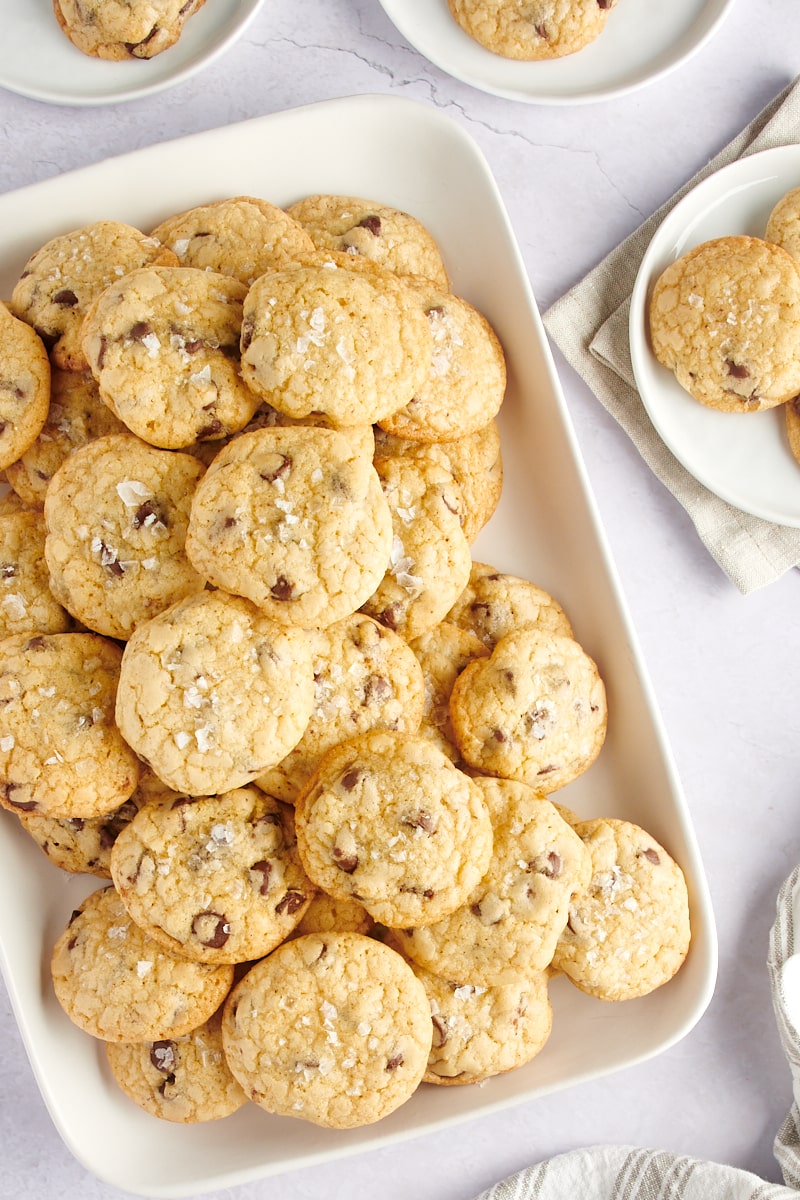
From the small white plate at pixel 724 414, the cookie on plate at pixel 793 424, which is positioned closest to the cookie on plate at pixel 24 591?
the small white plate at pixel 724 414

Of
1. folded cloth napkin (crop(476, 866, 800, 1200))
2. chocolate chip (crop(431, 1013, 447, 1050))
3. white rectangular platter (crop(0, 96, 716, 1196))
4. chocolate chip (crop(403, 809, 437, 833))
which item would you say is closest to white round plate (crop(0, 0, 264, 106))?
white rectangular platter (crop(0, 96, 716, 1196))

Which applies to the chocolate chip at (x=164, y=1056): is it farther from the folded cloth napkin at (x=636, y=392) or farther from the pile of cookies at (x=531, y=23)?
the pile of cookies at (x=531, y=23)

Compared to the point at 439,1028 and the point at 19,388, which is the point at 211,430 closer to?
the point at 19,388

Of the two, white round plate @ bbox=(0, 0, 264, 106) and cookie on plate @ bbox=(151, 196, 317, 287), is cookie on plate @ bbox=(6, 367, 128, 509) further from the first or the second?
white round plate @ bbox=(0, 0, 264, 106)

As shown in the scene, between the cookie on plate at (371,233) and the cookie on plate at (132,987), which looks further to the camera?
the cookie on plate at (371,233)

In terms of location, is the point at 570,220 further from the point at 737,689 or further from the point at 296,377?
the point at 737,689

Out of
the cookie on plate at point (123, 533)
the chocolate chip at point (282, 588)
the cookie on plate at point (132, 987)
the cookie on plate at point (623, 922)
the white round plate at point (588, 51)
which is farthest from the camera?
the white round plate at point (588, 51)
